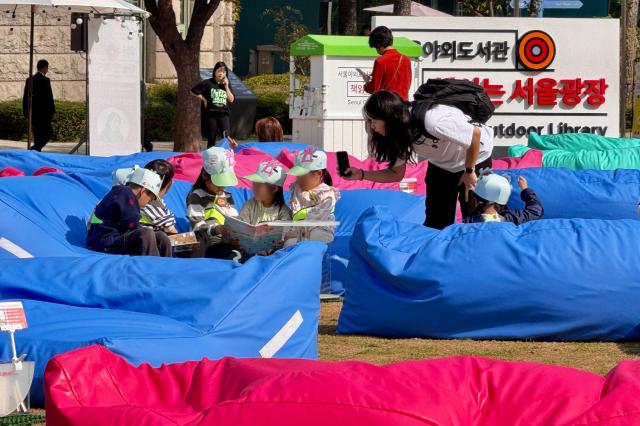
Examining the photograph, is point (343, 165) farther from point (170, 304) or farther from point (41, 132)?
point (41, 132)

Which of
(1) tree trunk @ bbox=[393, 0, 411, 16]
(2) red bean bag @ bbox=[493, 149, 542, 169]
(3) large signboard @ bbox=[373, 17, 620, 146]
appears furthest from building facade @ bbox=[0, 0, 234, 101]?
(2) red bean bag @ bbox=[493, 149, 542, 169]

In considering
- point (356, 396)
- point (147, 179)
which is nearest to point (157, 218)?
point (147, 179)

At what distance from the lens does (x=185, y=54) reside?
1814 centimetres

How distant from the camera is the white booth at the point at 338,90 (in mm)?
15844

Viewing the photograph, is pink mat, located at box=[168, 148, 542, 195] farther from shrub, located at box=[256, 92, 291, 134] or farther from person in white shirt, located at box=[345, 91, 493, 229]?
shrub, located at box=[256, 92, 291, 134]

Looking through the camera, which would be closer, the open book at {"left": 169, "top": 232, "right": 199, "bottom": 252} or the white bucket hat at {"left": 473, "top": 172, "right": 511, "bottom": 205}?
the white bucket hat at {"left": 473, "top": 172, "right": 511, "bottom": 205}

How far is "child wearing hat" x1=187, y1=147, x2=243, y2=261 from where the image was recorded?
8102 mm

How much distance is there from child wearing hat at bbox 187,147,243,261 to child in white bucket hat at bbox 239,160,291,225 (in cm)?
17

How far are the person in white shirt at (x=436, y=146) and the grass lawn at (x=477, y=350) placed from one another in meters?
1.00

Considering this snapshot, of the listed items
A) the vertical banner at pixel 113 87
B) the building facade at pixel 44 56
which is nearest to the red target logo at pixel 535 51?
the vertical banner at pixel 113 87

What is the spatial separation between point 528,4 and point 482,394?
31521mm

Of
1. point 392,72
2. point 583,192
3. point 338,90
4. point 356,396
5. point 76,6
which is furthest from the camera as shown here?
point 338,90

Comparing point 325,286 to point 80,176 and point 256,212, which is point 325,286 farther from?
point 80,176

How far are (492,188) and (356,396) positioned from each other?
4.35 meters
